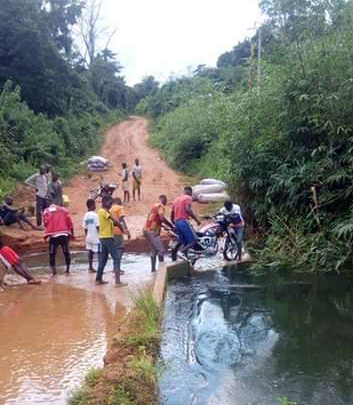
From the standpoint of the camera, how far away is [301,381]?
6629 millimetres

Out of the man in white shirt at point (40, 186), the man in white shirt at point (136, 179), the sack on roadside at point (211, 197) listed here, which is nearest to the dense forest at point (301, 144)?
the sack on roadside at point (211, 197)

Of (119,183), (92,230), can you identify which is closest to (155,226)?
(92,230)

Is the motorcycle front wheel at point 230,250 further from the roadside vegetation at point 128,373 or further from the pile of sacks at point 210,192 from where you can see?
the roadside vegetation at point 128,373

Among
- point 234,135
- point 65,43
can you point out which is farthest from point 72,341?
point 65,43

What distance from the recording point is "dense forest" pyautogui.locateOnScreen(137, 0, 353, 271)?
1326 centimetres

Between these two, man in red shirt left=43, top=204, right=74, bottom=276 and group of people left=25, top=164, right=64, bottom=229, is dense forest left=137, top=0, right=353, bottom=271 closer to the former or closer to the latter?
man in red shirt left=43, top=204, right=74, bottom=276

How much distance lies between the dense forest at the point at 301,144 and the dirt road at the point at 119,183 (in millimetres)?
3517

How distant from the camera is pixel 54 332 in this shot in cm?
794

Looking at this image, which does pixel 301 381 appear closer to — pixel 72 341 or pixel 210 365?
pixel 210 365

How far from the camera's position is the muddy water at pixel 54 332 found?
6078mm

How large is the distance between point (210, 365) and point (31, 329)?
252 centimetres

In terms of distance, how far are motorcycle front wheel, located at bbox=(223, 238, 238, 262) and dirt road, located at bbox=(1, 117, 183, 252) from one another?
2.71 meters

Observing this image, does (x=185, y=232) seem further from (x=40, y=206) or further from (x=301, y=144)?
(x=40, y=206)

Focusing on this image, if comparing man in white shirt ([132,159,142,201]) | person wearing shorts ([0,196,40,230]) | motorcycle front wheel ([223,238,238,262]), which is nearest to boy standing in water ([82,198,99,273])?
motorcycle front wheel ([223,238,238,262])
